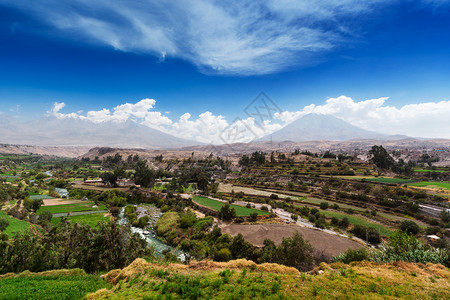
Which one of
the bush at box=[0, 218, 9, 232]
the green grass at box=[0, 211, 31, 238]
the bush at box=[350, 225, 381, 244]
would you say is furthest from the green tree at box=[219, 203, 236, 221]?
the bush at box=[0, 218, 9, 232]

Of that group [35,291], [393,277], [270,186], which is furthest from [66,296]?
[270,186]

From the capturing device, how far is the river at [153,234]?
3638cm

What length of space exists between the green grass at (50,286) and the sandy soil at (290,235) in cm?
2722

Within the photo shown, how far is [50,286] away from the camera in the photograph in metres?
14.6

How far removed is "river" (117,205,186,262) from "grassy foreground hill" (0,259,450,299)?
20.2m

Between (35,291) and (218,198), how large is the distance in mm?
61070

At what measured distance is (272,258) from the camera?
97.9 feet

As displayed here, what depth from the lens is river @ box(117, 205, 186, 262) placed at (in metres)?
36.4

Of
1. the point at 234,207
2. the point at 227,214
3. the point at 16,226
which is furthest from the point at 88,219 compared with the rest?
the point at 234,207

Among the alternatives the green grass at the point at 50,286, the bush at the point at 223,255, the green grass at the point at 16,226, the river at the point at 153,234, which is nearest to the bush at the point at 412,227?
the bush at the point at 223,255

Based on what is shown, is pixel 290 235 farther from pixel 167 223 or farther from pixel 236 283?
pixel 167 223

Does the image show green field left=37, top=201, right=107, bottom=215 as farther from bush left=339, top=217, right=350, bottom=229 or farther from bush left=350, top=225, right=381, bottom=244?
bush left=350, top=225, right=381, bottom=244

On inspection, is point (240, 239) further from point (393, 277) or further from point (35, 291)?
point (35, 291)

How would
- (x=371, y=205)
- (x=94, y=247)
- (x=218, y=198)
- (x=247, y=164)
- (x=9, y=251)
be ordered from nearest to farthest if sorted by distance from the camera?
(x=9, y=251) → (x=94, y=247) → (x=371, y=205) → (x=218, y=198) → (x=247, y=164)
